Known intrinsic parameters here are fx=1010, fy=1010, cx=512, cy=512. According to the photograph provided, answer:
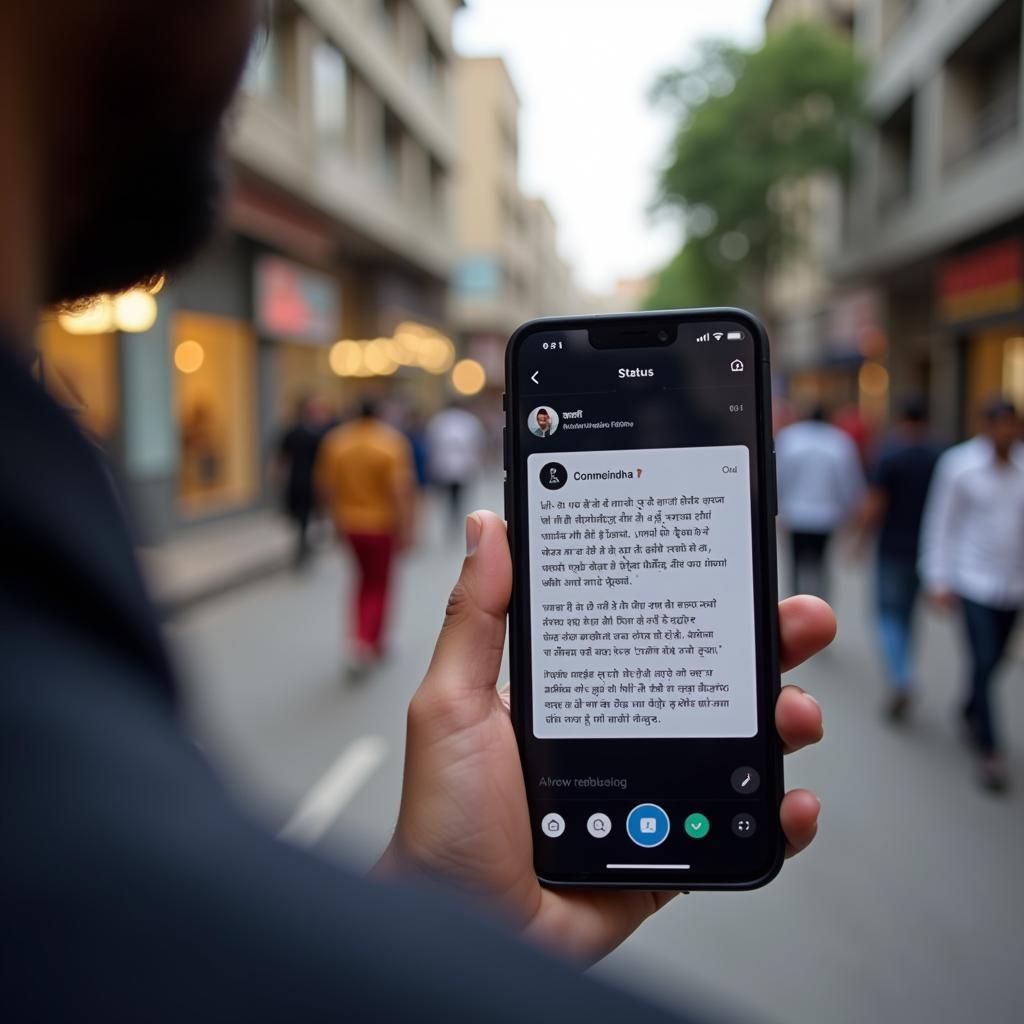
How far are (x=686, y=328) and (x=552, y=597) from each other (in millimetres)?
479

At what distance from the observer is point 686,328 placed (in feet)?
5.23

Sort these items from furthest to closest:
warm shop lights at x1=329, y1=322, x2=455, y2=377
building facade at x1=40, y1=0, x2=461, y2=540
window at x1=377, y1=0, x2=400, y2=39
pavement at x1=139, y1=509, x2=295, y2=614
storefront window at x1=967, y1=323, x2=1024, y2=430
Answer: warm shop lights at x1=329, y1=322, x2=455, y2=377 < window at x1=377, y1=0, x2=400, y2=39 < storefront window at x1=967, y1=323, x2=1024, y2=430 < building facade at x1=40, y1=0, x2=461, y2=540 < pavement at x1=139, y1=509, x2=295, y2=614

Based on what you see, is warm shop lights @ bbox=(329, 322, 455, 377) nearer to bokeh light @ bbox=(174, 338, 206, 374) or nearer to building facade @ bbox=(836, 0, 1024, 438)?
bokeh light @ bbox=(174, 338, 206, 374)

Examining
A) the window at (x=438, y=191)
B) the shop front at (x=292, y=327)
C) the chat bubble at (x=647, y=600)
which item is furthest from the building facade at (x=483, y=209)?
the chat bubble at (x=647, y=600)

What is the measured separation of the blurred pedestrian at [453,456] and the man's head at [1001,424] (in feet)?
35.3

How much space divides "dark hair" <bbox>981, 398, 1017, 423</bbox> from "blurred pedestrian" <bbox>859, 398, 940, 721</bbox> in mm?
1246

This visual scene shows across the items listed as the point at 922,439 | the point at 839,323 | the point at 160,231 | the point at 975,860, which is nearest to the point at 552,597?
the point at 160,231

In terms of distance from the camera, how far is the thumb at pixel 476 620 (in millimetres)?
1363

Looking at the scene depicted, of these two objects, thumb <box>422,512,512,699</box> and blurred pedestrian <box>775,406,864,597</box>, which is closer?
thumb <box>422,512,512,699</box>

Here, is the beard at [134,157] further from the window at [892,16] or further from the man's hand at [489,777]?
the window at [892,16]

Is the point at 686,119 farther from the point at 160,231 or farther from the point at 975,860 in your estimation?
the point at 160,231

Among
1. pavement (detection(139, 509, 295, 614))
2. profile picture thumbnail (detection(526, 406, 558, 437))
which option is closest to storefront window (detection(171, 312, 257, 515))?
pavement (detection(139, 509, 295, 614))

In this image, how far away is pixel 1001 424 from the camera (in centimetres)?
530

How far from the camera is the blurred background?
3.53 metres
